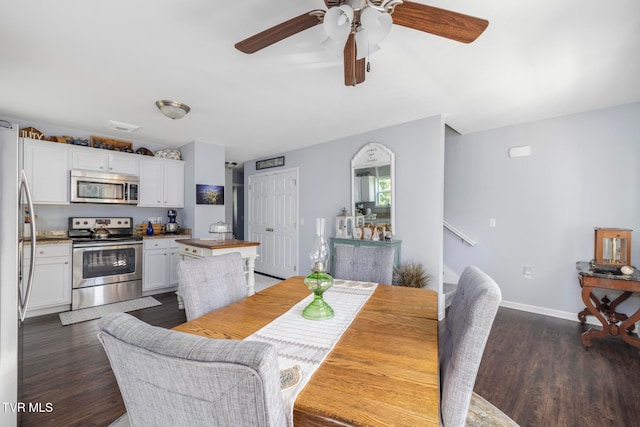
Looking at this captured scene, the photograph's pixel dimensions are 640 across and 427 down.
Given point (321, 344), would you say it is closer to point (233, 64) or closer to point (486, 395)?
point (486, 395)

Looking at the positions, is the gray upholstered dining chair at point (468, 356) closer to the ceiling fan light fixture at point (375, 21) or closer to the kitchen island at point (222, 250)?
the ceiling fan light fixture at point (375, 21)

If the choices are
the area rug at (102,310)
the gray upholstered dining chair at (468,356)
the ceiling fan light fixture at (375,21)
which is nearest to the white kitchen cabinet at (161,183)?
the area rug at (102,310)

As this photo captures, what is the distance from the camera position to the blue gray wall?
3021 millimetres

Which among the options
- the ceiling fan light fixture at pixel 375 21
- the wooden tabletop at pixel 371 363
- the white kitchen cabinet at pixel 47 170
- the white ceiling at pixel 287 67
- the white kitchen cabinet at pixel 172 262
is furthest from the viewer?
the white kitchen cabinet at pixel 172 262

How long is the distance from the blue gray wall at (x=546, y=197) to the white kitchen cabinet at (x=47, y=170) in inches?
213

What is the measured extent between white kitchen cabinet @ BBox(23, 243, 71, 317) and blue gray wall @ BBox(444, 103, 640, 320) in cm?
532

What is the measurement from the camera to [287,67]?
222 centimetres

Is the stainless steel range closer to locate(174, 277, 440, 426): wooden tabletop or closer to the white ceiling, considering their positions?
the white ceiling

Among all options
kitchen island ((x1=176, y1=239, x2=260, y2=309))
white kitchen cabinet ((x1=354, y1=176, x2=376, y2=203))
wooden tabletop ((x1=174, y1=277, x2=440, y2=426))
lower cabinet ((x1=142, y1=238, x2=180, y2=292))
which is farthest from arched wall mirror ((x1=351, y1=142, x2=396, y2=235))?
lower cabinet ((x1=142, y1=238, x2=180, y2=292))

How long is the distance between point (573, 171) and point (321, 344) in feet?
12.7

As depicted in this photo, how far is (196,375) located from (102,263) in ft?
13.7

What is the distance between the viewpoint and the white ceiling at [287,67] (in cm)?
163

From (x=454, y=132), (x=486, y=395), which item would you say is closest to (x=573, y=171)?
(x=454, y=132)

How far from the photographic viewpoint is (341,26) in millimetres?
1233
